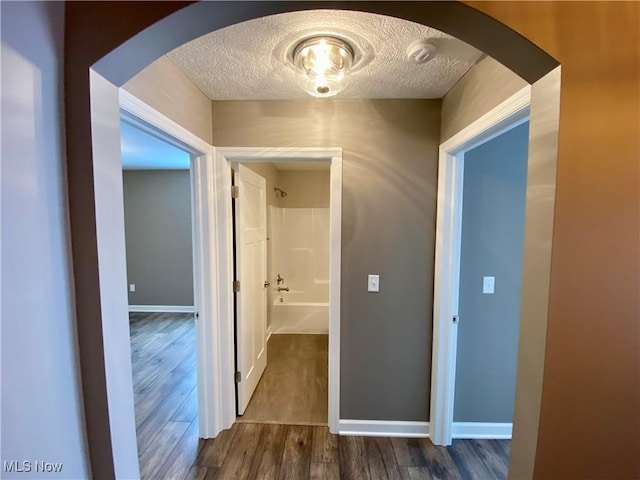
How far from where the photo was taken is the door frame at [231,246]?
187 cm

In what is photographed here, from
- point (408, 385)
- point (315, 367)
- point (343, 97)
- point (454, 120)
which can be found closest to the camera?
point (454, 120)

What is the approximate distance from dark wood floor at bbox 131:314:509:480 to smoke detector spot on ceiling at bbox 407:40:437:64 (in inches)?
91.7

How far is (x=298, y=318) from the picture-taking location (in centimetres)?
401

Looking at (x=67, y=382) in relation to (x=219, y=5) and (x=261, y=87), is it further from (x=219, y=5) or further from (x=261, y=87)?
(x=261, y=87)

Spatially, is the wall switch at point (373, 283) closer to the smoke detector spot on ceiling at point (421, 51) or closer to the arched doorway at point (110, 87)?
the arched doorway at point (110, 87)

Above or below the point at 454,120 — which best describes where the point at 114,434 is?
below

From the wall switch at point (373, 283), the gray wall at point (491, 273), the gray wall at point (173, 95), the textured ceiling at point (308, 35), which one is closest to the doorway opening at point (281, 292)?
the gray wall at point (173, 95)

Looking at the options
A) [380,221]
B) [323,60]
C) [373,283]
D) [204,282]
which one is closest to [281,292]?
[204,282]

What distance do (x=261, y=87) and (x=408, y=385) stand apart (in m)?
2.22

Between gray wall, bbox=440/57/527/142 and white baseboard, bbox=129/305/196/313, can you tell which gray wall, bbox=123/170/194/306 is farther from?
gray wall, bbox=440/57/527/142

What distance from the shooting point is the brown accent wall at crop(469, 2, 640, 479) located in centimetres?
74

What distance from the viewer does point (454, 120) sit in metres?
1.66

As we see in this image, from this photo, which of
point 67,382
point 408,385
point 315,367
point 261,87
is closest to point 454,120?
point 261,87

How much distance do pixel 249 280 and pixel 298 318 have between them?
1928 millimetres
